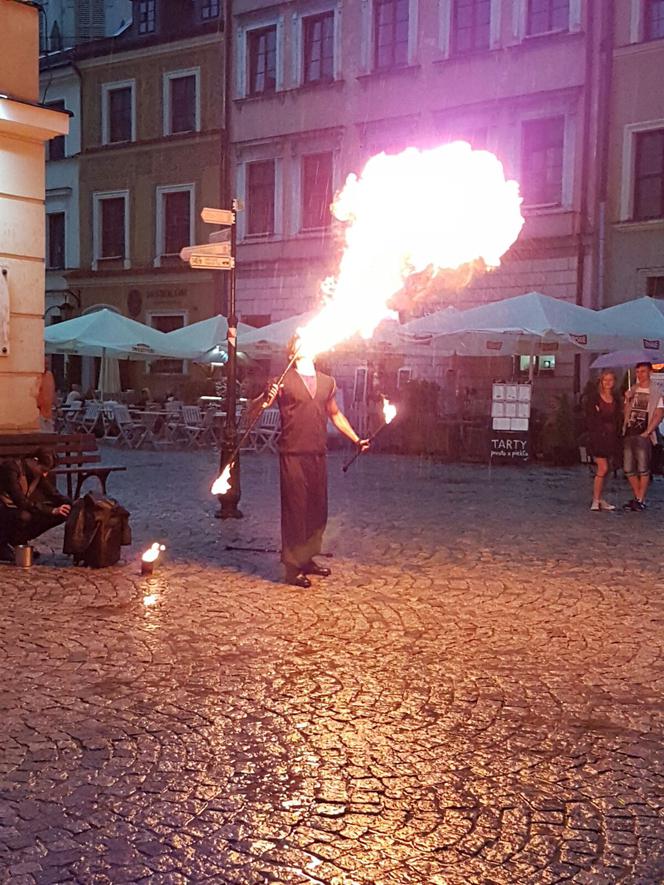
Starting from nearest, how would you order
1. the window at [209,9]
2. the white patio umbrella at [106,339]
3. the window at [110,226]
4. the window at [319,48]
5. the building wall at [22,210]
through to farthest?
the building wall at [22,210]
the white patio umbrella at [106,339]
the window at [319,48]
the window at [209,9]
the window at [110,226]

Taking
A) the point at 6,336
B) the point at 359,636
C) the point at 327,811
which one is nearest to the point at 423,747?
the point at 327,811

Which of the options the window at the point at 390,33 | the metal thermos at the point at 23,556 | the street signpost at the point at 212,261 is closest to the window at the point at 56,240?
the window at the point at 390,33

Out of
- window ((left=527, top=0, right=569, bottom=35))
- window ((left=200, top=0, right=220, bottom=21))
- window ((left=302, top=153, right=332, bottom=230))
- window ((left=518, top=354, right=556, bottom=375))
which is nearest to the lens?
window ((left=527, top=0, right=569, bottom=35))

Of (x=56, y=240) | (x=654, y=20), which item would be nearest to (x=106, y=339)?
(x=654, y=20)

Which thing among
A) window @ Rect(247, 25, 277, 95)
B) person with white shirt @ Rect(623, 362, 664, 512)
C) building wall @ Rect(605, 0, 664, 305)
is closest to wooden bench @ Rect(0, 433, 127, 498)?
person with white shirt @ Rect(623, 362, 664, 512)

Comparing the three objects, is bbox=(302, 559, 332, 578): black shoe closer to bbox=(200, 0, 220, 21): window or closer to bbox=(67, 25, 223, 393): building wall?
bbox=(67, 25, 223, 393): building wall

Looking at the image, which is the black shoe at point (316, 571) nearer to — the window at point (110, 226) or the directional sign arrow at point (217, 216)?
the directional sign arrow at point (217, 216)

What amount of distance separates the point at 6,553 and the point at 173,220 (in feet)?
80.1

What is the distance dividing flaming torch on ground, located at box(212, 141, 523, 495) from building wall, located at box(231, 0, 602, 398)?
37.3 ft

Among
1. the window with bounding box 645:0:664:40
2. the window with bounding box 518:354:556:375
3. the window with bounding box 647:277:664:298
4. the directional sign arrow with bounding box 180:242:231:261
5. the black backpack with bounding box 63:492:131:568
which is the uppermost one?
the window with bounding box 645:0:664:40

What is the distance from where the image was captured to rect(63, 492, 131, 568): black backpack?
825 centimetres

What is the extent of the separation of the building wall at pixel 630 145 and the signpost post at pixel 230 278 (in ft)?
46.6

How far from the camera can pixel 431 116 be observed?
83.5ft

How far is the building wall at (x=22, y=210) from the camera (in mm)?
10008
